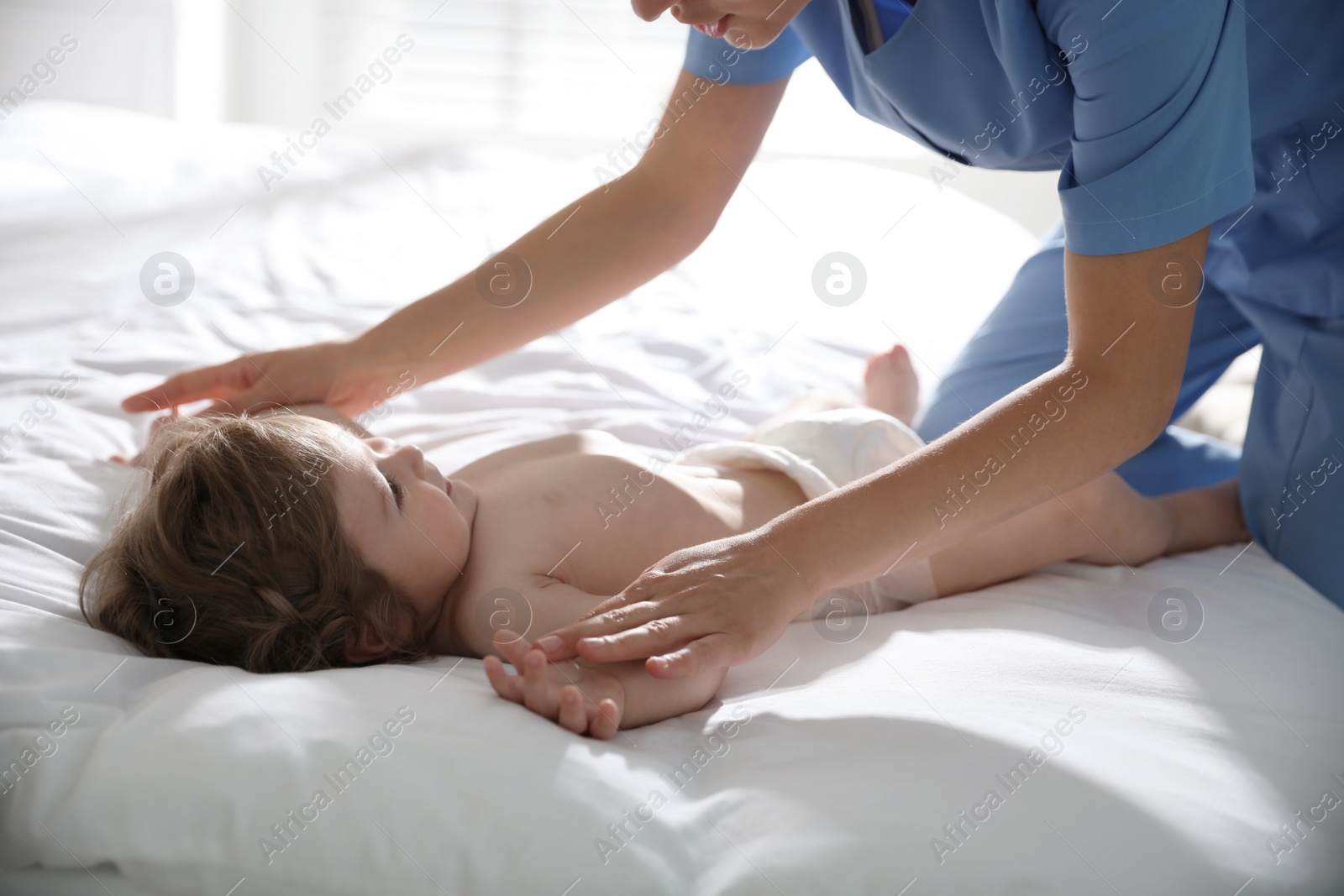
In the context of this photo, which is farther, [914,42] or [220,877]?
[914,42]

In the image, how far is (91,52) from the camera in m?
2.98

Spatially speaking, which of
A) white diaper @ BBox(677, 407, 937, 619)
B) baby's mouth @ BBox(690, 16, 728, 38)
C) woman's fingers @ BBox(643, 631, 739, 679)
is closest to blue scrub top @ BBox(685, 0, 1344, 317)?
baby's mouth @ BBox(690, 16, 728, 38)

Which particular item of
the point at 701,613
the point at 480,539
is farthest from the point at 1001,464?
the point at 480,539

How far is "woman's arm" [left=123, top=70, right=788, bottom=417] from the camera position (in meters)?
1.19

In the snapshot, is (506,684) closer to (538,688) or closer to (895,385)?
(538,688)

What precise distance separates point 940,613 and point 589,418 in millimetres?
566

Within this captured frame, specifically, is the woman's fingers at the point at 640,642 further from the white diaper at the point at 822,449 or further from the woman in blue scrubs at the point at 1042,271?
the white diaper at the point at 822,449

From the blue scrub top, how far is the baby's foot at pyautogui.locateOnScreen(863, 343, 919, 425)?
1.31 feet

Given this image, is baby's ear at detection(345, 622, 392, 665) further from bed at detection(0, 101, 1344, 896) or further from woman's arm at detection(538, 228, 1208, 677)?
woman's arm at detection(538, 228, 1208, 677)

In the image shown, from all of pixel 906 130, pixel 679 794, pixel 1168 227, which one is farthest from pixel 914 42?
pixel 679 794

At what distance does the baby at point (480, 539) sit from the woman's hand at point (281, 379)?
0.23ft

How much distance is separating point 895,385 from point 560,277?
522 millimetres

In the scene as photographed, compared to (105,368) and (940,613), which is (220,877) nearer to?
(940,613)

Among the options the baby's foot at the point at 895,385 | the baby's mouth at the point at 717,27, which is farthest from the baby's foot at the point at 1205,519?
the baby's mouth at the point at 717,27
